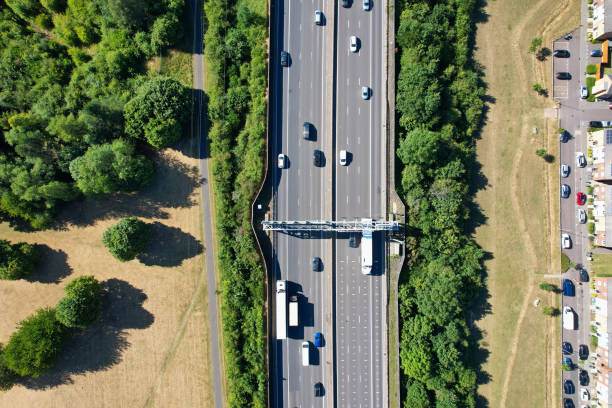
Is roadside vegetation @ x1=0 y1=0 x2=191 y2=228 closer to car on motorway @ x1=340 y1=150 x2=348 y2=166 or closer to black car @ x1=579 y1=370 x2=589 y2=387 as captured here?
car on motorway @ x1=340 y1=150 x2=348 y2=166

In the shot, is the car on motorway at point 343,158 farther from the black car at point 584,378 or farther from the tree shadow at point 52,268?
the black car at point 584,378

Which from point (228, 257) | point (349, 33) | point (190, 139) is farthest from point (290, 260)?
point (349, 33)

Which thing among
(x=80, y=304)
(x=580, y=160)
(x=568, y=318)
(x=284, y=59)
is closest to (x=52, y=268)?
(x=80, y=304)

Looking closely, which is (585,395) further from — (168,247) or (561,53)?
(168,247)

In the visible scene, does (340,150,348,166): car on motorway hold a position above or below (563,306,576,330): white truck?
above

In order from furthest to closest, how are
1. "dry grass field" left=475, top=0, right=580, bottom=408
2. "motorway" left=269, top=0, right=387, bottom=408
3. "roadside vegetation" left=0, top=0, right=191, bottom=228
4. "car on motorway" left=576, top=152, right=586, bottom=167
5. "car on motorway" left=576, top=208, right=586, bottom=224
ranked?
"car on motorway" left=576, top=152, right=586, bottom=167
"car on motorway" left=576, top=208, right=586, bottom=224
"dry grass field" left=475, top=0, right=580, bottom=408
"motorway" left=269, top=0, right=387, bottom=408
"roadside vegetation" left=0, top=0, right=191, bottom=228

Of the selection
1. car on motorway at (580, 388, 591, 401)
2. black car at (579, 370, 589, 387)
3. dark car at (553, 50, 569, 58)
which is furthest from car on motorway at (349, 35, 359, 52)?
car on motorway at (580, 388, 591, 401)
